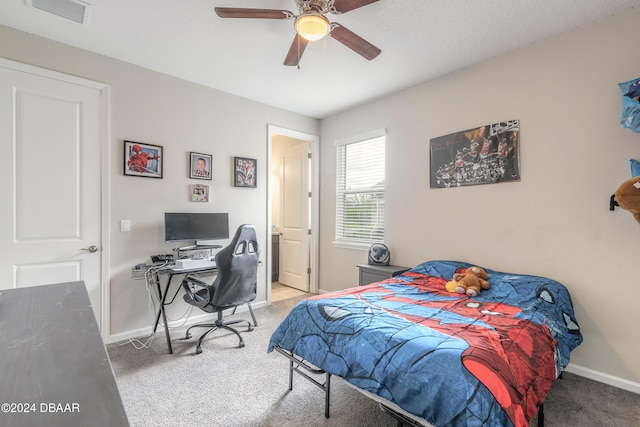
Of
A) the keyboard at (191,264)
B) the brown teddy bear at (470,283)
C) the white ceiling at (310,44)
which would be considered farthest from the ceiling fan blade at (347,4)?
the keyboard at (191,264)

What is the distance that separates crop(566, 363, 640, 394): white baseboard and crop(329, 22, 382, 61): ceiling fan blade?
284 centimetres

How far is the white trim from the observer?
3.79 meters

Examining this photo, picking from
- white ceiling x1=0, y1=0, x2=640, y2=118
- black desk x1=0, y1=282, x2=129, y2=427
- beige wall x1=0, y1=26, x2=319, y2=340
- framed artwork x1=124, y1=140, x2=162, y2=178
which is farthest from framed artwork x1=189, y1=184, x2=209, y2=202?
black desk x1=0, y1=282, x2=129, y2=427

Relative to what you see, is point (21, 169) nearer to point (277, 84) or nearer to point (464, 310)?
point (277, 84)

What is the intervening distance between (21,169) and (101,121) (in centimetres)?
73

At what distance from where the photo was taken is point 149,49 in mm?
2715

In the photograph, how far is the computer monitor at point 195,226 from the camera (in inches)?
121

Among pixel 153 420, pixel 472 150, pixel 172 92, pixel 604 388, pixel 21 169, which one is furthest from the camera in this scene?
pixel 172 92

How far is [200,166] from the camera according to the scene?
3.43 m

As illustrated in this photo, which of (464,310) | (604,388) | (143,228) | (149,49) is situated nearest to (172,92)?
(149,49)

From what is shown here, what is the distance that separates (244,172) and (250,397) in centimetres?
249

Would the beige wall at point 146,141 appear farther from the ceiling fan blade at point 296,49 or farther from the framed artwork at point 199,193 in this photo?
the ceiling fan blade at point 296,49

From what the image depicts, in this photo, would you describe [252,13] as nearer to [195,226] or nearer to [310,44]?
[310,44]

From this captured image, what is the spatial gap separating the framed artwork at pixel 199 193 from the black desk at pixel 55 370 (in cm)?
224
